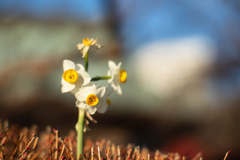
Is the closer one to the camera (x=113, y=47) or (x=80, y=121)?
(x=80, y=121)

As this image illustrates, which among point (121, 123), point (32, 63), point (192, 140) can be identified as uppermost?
point (32, 63)

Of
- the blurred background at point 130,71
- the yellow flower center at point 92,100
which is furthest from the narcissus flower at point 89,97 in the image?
the blurred background at point 130,71

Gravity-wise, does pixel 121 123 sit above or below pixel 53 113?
below

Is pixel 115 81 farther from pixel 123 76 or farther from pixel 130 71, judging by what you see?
pixel 130 71

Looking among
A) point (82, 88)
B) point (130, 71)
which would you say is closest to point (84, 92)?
point (82, 88)

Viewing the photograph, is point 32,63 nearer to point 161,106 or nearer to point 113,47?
point 113,47

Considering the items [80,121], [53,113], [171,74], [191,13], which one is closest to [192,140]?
[171,74]

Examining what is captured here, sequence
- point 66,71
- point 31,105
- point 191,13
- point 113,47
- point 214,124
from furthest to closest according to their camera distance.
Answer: point 113,47
point 31,105
point 191,13
point 214,124
point 66,71

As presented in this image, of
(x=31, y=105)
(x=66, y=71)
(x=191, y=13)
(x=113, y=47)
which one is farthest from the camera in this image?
(x=113, y=47)
